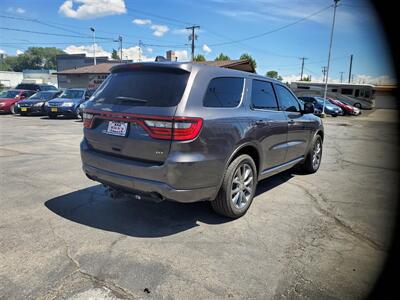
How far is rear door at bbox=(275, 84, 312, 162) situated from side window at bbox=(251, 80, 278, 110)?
249mm

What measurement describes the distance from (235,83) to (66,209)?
2.82 meters

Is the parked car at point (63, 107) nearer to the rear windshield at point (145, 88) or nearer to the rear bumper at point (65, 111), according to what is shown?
the rear bumper at point (65, 111)

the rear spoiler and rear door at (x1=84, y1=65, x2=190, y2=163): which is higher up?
the rear spoiler

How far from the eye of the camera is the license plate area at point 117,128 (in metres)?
3.45

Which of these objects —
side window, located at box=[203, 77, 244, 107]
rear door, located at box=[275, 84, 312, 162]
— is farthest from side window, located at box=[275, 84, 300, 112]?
side window, located at box=[203, 77, 244, 107]

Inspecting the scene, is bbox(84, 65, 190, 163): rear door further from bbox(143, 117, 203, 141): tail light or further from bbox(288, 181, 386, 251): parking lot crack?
bbox(288, 181, 386, 251): parking lot crack

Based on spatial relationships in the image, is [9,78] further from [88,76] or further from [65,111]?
[65,111]

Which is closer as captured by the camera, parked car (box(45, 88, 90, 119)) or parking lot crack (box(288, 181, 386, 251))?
parking lot crack (box(288, 181, 386, 251))

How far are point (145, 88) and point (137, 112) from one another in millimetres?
351

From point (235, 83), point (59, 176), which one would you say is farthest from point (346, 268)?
point (59, 176)

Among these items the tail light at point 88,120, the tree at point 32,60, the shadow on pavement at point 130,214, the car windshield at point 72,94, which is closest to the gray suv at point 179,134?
the tail light at point 88,120

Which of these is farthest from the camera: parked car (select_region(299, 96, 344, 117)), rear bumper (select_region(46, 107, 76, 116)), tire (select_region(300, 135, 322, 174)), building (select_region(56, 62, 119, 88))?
building (select_region(56, 62, 119, 88))

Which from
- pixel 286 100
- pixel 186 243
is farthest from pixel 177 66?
pixel 286 100

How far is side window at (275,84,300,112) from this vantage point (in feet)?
17.0
